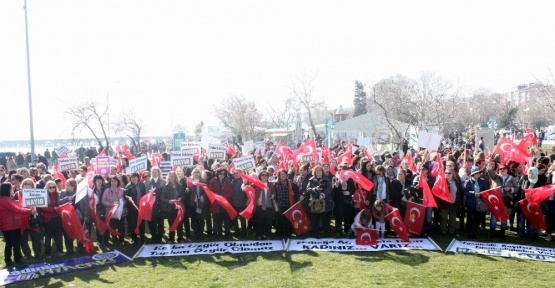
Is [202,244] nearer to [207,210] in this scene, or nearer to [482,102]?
[207,210]

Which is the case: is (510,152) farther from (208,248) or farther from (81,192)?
(81,192)

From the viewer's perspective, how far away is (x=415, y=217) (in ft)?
37.0

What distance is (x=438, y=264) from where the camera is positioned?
920 cm

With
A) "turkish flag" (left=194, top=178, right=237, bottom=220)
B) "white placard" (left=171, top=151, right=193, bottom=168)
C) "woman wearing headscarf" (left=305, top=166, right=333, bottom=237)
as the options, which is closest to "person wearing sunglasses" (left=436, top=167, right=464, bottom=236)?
"woman wearing headscarf" (left=305, top=166, right=333, bottom=237)

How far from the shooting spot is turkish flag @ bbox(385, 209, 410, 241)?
35.9 feet

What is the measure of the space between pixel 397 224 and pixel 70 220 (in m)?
8.09

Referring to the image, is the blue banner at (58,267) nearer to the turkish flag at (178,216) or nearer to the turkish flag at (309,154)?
the turkish flag at (178,216)

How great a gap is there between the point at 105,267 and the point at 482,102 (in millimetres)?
86619

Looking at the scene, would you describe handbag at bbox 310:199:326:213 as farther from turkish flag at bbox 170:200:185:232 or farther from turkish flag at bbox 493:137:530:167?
turkish flag at bbox 493:137:530:167

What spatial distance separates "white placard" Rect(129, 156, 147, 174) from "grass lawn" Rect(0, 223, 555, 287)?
445 cm

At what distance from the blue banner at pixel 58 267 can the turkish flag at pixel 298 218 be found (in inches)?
162

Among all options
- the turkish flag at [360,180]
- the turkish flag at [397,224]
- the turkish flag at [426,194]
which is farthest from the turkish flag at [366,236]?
the turkish flag at [426,194]

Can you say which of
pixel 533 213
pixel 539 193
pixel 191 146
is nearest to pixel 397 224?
pixel 533 213

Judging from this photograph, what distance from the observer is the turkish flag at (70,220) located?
10602mm
